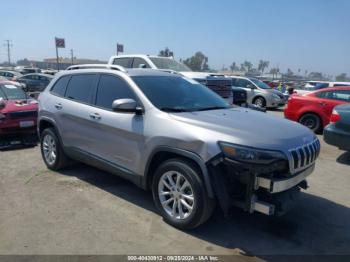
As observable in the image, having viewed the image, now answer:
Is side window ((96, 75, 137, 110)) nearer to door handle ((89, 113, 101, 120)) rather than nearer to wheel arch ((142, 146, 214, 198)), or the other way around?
door handle ((89, 113, 101, 120))

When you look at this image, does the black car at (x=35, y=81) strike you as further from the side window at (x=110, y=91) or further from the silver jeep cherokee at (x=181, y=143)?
the side window at (x=110, y=91)

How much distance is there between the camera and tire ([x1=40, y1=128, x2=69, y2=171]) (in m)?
5.59

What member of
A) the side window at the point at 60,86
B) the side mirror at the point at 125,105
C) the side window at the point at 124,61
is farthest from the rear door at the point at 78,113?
the side window at the point at 124,61

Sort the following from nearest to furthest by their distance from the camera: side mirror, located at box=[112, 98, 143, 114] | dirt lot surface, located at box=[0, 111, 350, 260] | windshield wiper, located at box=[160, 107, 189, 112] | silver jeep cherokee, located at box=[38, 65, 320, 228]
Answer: silver jeep cherokee, located at box=[38, 65, 320, 228] < dirt lot surface, located at box=[0, 111, 350, 260] < side mirror, located at box=[112, 98, 143, 114] < windshield wiper, located at box=[160, 107, 189, 112]

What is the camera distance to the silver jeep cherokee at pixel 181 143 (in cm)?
330

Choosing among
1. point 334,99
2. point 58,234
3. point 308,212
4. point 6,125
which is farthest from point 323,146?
point 6,125

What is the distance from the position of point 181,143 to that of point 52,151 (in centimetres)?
317

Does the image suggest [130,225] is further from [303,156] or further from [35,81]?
[35,81]

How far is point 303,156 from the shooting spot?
3531 mm

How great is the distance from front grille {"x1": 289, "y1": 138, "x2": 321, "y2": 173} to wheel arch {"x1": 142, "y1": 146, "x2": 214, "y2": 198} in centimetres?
90

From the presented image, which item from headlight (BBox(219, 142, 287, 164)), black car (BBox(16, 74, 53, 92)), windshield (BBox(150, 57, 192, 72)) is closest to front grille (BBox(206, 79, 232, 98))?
windshield (BBox(150, 57, 192, 72))

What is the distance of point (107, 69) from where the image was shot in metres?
4.84

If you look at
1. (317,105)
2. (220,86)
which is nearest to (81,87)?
(220,86)

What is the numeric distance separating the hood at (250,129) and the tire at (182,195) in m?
0.48
